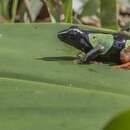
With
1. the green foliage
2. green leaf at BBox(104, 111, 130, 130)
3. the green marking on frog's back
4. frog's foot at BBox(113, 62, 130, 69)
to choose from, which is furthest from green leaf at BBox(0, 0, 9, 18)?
green leaf at BBox(104, 111, 130, 130)

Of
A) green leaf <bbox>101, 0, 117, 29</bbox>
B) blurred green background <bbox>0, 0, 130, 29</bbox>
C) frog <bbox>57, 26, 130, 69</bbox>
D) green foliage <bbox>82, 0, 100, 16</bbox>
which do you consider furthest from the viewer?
green foliage <bbox>82, 0, 100, 16</bbox>

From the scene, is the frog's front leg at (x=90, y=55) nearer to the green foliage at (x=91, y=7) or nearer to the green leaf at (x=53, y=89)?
the green leaf at (x=53, y=89)

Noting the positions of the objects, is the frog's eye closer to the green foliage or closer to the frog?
the frog

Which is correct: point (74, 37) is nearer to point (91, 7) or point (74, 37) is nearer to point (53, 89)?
point (53, 89)

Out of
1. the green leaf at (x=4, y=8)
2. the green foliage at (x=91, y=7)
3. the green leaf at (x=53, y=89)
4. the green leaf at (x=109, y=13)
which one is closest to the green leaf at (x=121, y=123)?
the green leaf at (x=53, y=89)

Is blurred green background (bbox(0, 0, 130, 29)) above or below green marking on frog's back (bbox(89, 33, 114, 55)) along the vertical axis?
below

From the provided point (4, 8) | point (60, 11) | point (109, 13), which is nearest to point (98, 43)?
point (60, 11)

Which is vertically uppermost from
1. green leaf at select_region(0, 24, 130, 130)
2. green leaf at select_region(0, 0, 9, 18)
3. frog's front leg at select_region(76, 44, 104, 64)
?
green leaf at select_region(0, 24, 130, 130)
